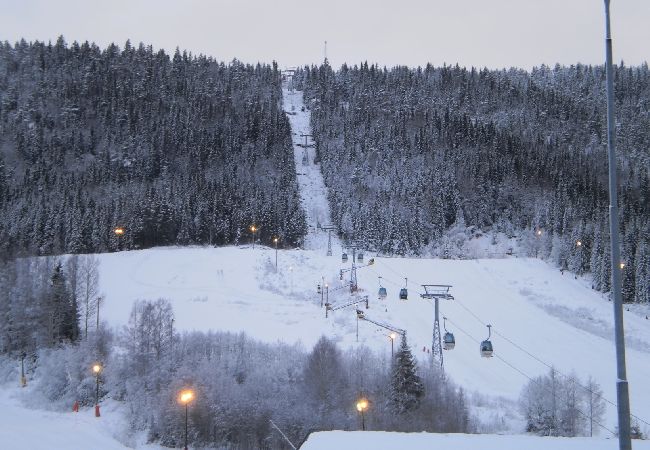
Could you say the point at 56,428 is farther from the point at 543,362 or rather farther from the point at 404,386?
the point at 543,362

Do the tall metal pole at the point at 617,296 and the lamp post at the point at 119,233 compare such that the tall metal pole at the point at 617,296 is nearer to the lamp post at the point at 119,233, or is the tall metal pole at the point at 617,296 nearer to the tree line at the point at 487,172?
the tree line at the point at 487,172

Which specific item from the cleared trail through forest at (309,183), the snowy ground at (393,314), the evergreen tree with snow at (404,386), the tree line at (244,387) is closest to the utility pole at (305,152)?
the cleared trail through forest at (309,183)

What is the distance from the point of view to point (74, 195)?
11675 centimetres

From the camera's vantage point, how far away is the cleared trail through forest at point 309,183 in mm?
113119

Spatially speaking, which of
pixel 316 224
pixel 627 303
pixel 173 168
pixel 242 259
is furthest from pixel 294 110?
pixel 627 303

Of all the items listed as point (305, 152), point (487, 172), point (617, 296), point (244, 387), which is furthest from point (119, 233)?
point (617, 296)

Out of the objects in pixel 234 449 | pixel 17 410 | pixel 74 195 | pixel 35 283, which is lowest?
pixel 234 449

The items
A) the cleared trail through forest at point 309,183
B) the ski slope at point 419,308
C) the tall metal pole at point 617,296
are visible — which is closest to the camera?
the tall metal pole at point 617,296

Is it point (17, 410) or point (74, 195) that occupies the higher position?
point (74, 195)

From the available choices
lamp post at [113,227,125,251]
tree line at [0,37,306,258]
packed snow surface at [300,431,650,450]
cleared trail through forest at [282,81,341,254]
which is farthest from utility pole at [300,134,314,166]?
packed snow surface at [300,431,650,450]

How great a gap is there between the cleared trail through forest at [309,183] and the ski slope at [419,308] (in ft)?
82.5

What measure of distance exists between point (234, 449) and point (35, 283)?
34.0 meters

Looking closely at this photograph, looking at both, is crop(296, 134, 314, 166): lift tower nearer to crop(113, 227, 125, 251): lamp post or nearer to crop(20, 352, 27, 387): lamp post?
crop(113, 227, 125, 251): lamp post

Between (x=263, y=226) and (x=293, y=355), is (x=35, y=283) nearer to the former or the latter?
(x=293, y=355)
